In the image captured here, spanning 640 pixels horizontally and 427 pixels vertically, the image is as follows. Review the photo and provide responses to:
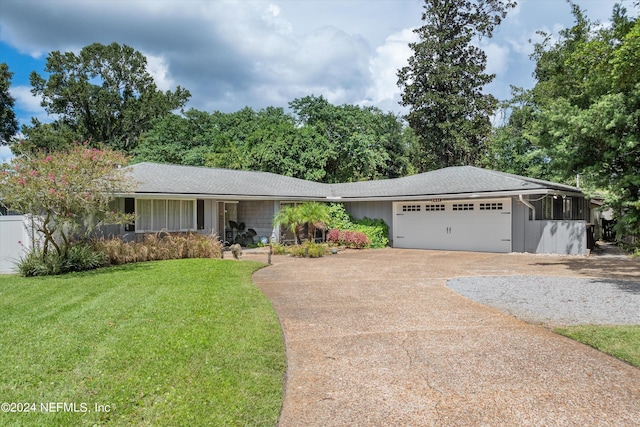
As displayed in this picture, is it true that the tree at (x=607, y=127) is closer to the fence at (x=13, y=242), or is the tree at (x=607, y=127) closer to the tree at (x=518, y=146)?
the tree at (x=518, y=146)

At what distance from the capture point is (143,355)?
4.62m

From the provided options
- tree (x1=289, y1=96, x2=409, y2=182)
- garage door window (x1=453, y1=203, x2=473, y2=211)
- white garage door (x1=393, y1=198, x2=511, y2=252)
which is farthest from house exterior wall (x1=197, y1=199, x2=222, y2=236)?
tree (x1=289, y1=96, x2=409, y2=182)

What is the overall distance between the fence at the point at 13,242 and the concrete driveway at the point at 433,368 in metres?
7.78

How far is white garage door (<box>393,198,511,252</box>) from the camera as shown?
1712 centimetres

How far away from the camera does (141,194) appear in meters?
13.8

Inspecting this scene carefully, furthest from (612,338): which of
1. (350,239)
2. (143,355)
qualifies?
(350,239)

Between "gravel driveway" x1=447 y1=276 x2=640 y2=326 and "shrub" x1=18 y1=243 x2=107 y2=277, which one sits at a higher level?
"shrub" x1=18 y1=243 x2=107 y2=277

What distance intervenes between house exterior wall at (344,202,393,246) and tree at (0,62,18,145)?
32959 millimetres

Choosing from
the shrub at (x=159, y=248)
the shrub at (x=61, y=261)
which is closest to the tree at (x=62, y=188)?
the shrub at (x=61, y=261)

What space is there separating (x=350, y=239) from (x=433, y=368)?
14.7 metres

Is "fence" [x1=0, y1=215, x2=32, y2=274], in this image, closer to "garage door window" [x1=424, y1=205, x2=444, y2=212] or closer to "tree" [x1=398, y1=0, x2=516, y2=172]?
"garage door window" [x1=424, y1=205, x2=444, y2=212]

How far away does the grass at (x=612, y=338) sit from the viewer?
15.8ft

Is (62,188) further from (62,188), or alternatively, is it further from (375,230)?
(375,230)

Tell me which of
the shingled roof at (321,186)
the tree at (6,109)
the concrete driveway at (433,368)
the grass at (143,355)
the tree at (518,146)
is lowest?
the concrete driveway at (433,368)
